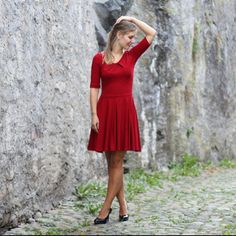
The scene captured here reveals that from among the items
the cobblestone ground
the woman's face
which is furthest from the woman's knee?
the woman's face

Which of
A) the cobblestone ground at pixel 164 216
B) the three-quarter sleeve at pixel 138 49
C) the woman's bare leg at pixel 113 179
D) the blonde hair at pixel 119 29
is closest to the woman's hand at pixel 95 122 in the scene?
the woman's bare leg at pixel 113 179

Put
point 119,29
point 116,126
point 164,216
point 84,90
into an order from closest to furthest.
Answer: point 116,126 < point 119,29 < point 164,216 < point 84,90

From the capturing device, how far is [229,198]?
23.6ft

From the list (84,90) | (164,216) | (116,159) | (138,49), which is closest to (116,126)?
(116,159)

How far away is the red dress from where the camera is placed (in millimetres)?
5305

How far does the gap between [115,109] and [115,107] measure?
0.02 meters

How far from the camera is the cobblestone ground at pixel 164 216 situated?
16.6 ft

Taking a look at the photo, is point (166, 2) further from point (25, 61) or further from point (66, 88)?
point (25, 61)

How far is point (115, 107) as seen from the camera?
210 inches

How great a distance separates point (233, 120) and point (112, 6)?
236 inches

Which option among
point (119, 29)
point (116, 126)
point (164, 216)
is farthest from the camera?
point (164, 216)

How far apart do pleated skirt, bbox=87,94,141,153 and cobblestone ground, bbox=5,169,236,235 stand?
670 millimetres

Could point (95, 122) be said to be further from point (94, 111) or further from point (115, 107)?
point (115, 107)

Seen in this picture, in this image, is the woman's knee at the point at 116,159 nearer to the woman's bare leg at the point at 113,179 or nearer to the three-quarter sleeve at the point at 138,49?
the woman's bare leg at the point at 113,179
